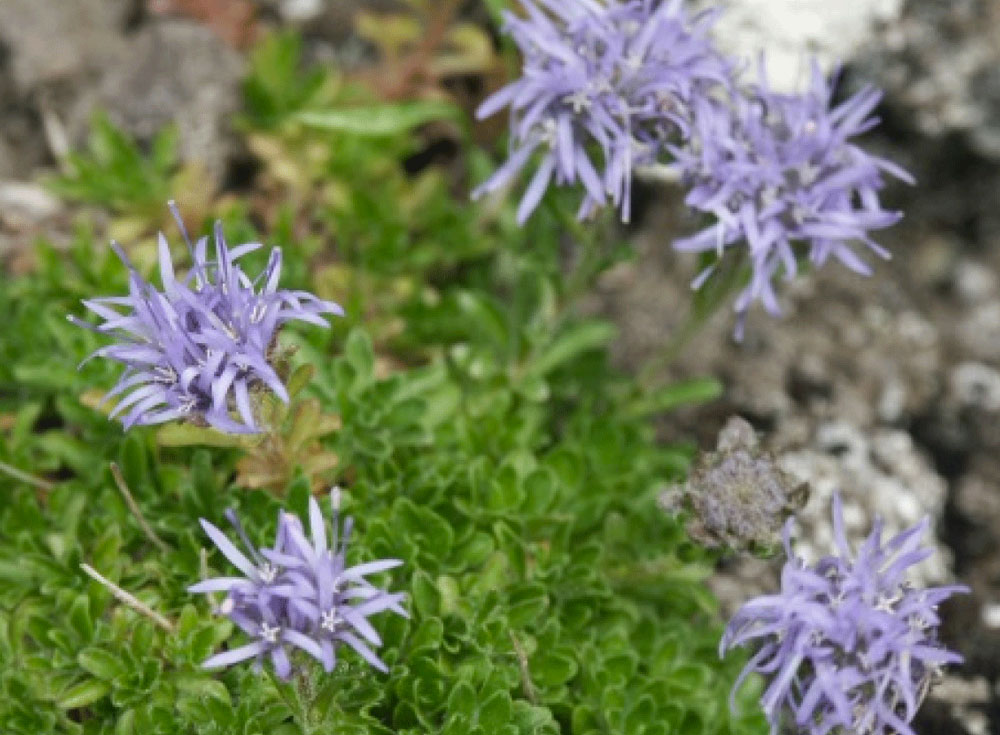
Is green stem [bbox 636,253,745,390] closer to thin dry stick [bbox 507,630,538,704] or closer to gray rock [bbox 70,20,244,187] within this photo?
thin dry stick [bbox 507,630,538,704]

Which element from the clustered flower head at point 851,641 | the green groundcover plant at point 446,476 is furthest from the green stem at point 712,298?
the clustered flower head at point 851,641

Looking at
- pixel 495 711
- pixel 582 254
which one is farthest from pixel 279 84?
pixel 495 711

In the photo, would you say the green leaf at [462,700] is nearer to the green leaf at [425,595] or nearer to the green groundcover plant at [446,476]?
the green groundcover plant at [446,476]

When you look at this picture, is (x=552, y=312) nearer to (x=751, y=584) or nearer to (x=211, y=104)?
(x=751, y=584)

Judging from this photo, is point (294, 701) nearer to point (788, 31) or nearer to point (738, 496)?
point (738, 496)

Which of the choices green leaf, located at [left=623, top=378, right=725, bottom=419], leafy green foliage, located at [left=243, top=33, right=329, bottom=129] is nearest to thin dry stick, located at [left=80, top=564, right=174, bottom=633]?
green leaf, located at [left=623, top=378, right=725, bottom=419]

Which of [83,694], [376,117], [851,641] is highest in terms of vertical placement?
[851,641]

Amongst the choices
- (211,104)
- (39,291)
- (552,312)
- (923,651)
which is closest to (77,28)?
(211,104)
